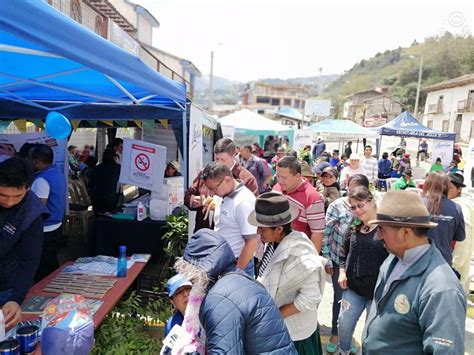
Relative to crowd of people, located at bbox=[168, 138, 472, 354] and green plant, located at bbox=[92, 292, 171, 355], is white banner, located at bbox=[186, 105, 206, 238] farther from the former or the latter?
green plant, located at bbox=[92, 292, 171, 355]

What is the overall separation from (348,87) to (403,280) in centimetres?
9995

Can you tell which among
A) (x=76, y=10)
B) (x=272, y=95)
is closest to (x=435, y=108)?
(x=76, y=10)

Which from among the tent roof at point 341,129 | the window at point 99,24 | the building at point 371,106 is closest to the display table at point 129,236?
the window at point 99,24

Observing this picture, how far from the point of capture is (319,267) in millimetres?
2107

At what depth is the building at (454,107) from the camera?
3484 centimetres

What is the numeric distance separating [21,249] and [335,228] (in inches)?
90.5

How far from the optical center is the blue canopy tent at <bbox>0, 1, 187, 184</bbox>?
5.14 feet

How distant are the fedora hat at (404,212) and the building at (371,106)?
54.7 m

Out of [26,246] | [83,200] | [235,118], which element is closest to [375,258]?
[26,246]

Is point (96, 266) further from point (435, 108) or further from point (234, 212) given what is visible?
point (435, 108)

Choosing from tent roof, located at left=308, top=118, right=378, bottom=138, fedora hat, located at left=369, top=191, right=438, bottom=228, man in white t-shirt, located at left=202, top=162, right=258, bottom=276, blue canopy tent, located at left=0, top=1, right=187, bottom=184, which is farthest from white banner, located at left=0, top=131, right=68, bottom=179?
tent roof, located at left=308, top=118, right=378, bottom=138

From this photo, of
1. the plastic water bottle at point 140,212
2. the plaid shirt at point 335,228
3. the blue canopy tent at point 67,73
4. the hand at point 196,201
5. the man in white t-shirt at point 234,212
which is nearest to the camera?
the blue canopy tent at point 67,73

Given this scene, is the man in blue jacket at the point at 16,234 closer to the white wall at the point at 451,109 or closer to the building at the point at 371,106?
the white wall at the point at 451,109

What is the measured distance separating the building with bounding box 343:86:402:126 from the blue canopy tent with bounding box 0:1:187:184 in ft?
172
